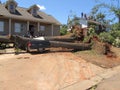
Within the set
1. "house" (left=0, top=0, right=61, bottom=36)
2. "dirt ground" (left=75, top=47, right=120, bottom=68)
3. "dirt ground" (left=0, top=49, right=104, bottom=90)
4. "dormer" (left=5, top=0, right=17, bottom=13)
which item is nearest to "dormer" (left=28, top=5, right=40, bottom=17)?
"house" (left=0, top=0, right=61, bottom=36)

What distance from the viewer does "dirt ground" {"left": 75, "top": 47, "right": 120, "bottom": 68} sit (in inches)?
593

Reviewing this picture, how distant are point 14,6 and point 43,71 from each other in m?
21.2

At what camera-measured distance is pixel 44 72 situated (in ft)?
36.2

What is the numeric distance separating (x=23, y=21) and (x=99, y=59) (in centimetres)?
1764

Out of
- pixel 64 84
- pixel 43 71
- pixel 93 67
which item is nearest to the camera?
pixel 64 84

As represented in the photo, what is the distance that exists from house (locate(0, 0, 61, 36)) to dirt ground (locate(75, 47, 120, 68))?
14.4 m

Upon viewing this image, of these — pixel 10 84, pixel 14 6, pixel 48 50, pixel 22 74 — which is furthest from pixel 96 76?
pixel 14 6

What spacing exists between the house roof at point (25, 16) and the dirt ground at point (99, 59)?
14.4 m

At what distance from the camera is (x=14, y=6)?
30781 mm

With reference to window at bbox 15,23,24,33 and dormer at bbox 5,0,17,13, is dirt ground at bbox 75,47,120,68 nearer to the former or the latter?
window at bbox 15,23,24,33

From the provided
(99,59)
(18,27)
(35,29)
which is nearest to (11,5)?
(18,27)

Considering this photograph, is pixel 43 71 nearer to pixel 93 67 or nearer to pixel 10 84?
pixel 10 84

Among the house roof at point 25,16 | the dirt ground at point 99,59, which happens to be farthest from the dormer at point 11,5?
the dirt ground at point 99,59

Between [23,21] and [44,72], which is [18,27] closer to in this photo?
[23,21]
